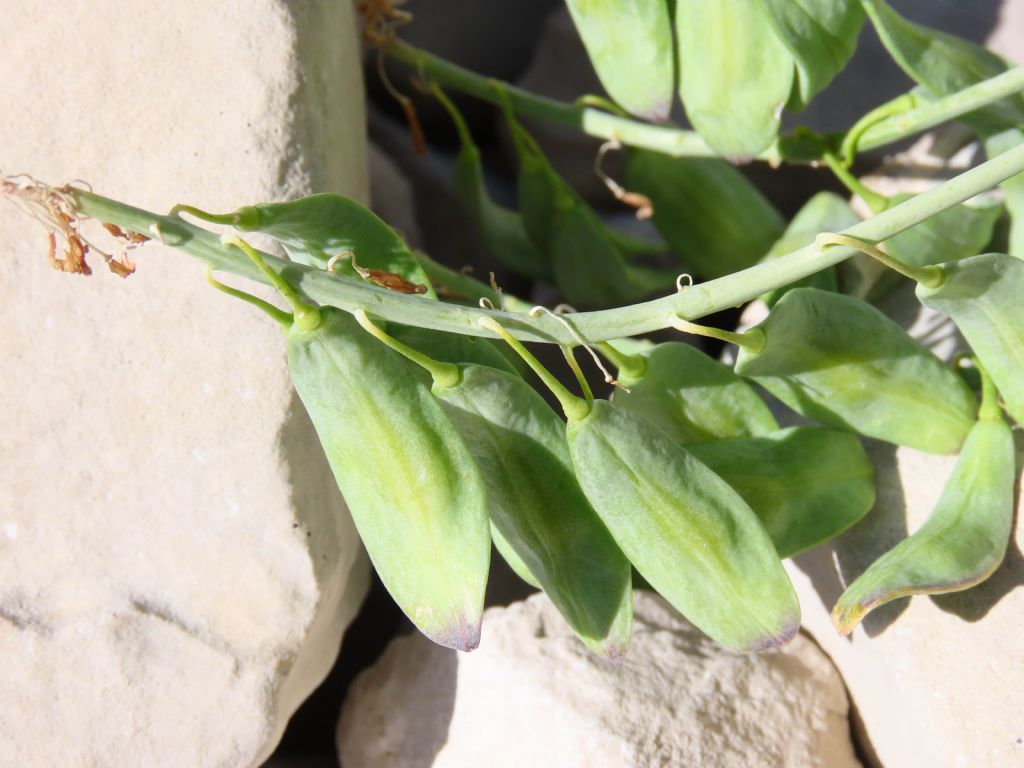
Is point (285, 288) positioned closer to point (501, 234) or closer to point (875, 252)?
point (875, 252)

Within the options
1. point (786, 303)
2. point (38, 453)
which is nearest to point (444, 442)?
point (786, 303)

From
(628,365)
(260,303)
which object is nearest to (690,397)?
(628,365)

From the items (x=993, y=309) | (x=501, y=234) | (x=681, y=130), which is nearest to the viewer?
(x=993, y=309)

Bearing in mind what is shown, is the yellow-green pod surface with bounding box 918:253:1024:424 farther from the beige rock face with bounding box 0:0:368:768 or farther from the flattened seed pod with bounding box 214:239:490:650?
the beige rock face with bounding box 0:0:368:768

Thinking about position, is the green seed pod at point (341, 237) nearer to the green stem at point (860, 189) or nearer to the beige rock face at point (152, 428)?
the beige rock face at point (152, 428)

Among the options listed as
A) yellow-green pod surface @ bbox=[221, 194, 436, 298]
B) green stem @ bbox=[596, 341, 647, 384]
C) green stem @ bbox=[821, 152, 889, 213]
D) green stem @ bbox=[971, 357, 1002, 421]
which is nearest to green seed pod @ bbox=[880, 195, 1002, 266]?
green stem @ bbox=[821, 152, 889, 213]

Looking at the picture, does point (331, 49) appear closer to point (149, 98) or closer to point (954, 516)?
point (149, 98)
